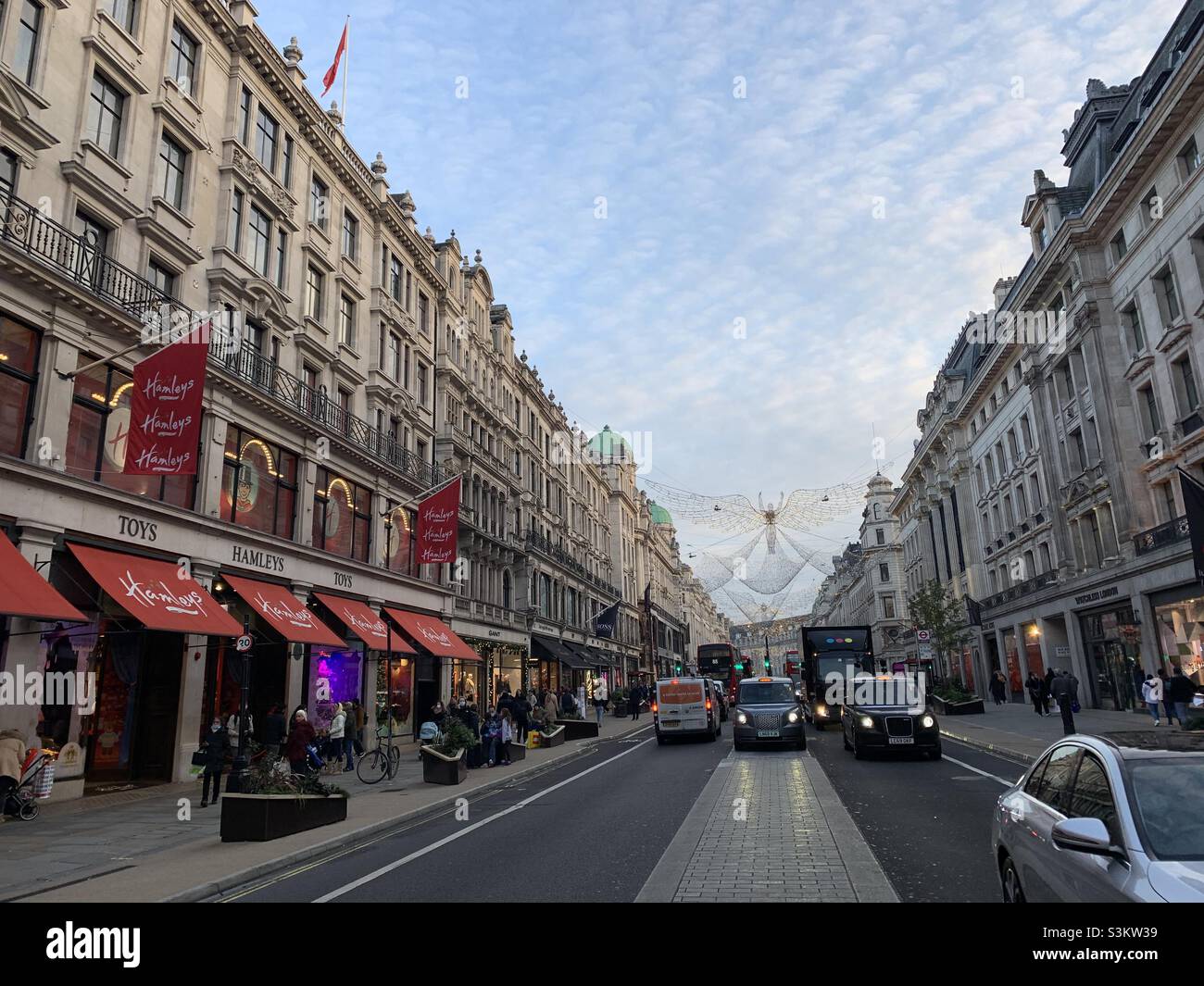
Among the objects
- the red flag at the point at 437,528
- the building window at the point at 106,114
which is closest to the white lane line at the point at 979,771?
the red flag at the point at 437,528

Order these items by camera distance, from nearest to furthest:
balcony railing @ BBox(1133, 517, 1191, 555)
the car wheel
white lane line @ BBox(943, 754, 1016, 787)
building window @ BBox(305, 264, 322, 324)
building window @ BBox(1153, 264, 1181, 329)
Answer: the car wheel, white lane line @ BBox(943, 754, 1016, 787), building window @ BBox(305, 264, 322, 324), balcony railing @ BBox(1133, 517, 1191, 555), building window @ BBox(1153, 264, 1181, 329)

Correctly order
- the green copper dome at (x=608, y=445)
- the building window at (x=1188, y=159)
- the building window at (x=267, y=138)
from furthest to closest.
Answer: the green copper dome at (x=608, y=445), the building window at (x=1188, y=159), the building window at (x=267, y=138)

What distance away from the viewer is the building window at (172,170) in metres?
20.4

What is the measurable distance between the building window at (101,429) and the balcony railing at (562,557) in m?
30.0

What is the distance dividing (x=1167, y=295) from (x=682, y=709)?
23.3m

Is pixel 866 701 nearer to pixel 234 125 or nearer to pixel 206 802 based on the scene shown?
pixel 206 802

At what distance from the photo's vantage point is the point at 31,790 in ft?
46.0

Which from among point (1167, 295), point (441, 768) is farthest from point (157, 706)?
point (1167, 295)

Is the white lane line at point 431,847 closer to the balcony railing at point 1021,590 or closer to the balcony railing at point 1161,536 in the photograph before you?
the balcony railing at point 1161,536

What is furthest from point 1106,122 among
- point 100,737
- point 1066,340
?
point 100,737

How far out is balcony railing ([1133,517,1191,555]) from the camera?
92.6ft

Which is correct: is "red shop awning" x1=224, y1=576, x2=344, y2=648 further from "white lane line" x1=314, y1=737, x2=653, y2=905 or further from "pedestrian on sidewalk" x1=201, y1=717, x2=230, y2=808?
"white lane line" x1=314, y1=737, x2=653, y2=905

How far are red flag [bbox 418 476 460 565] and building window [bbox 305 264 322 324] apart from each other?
7426 millimetres

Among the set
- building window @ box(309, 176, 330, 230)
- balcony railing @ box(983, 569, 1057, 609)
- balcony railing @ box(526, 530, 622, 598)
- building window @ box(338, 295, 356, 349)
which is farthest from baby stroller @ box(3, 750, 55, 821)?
balcony railing @ box(983, 569, 1057, 609)
